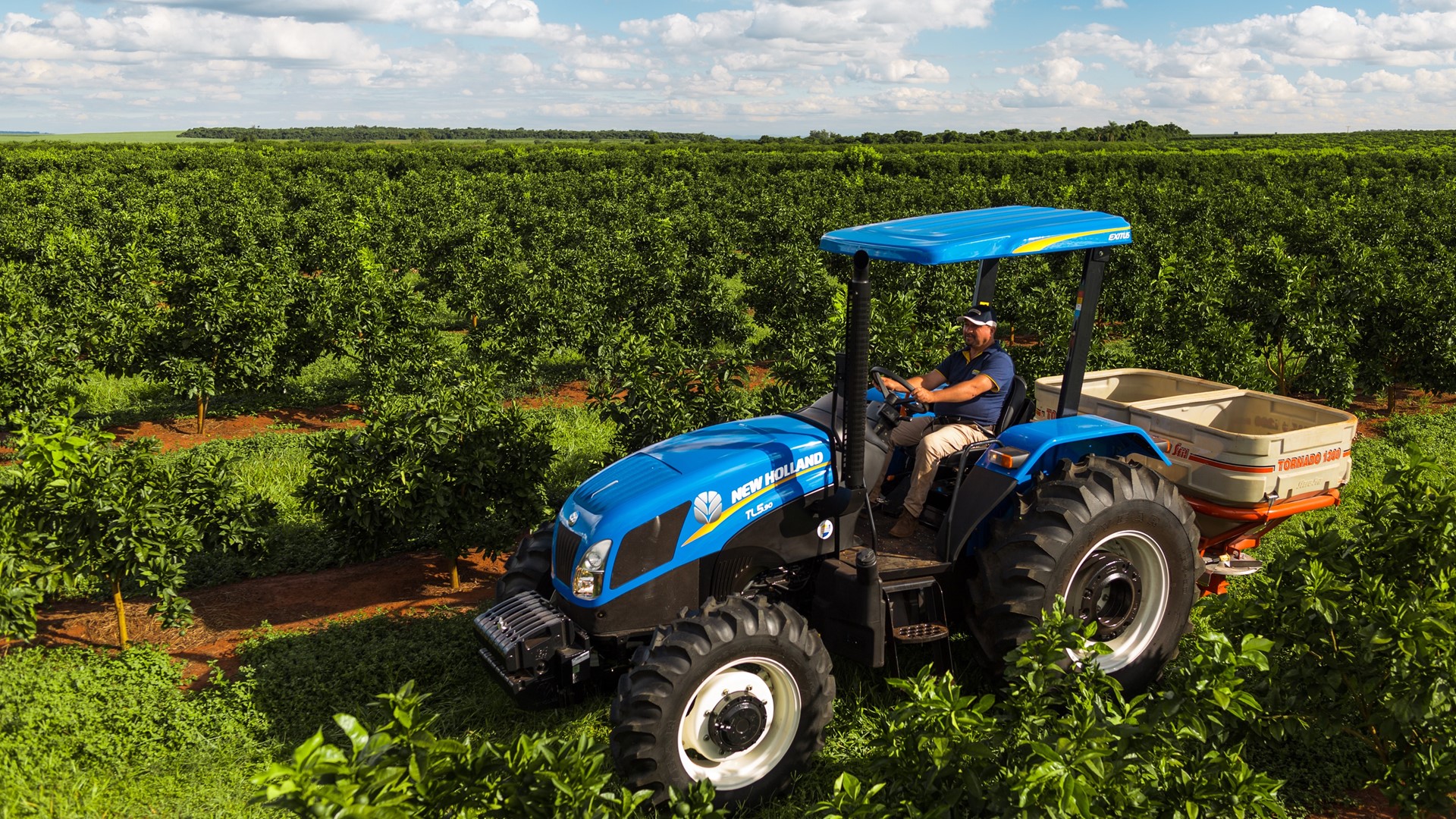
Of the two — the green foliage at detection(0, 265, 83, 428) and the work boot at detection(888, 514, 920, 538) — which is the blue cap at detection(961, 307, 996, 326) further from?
the green foliage at detection(0, 265, 83, 428)

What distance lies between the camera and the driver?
5203mm

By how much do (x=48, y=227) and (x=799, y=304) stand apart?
20.1 m

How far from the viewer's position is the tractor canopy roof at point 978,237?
450 cm

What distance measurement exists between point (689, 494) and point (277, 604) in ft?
13.6

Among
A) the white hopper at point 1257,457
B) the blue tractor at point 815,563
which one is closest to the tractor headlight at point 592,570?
the blue tractor at point 815,563

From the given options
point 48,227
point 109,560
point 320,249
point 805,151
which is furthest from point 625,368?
point 805,151

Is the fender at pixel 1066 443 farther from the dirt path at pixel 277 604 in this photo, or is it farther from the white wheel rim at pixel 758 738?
the dirt path at pixel 277 604

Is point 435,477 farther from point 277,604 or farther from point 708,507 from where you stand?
point 708,507

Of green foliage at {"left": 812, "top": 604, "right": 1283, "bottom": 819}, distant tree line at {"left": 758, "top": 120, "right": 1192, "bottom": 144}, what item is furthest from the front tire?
distant tree line at {"left": 758, "top": 120, "right": 1192, "bottom": 144}

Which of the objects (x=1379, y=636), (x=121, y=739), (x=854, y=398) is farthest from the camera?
(x=121, y=739)

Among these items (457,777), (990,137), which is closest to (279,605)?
(457,777)

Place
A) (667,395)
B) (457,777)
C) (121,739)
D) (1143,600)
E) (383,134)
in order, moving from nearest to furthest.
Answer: (457,777)
(121,739)
(1143,600)
(667,395)
(383,134)

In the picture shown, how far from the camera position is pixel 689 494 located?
4.56m

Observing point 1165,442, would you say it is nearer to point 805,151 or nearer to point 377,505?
point 377,505
